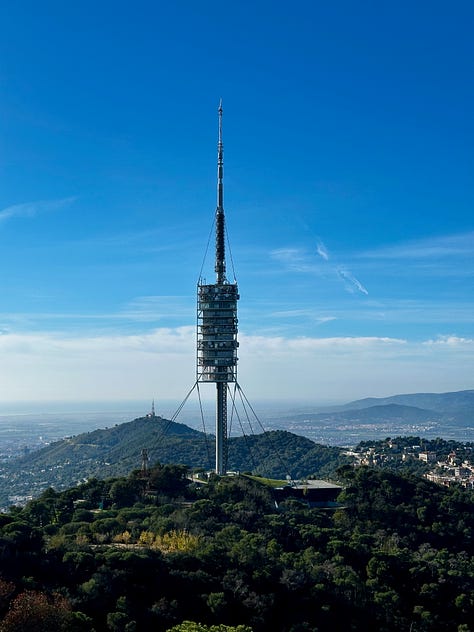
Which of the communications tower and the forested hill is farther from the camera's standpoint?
the forested hill

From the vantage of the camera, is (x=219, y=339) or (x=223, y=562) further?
(x=219, y=339)

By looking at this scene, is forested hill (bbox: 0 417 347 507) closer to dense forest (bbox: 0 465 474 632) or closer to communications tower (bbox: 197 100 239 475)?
communications tower (bbox: 197 100 239 475)

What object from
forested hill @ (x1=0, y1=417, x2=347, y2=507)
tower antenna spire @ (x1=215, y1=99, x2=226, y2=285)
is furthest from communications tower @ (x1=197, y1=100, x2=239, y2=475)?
forested hill @ (x1=0, y1=417, x2=347, y2=507)

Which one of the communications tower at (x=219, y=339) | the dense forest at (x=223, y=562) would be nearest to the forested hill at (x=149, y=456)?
the communications tower at (x=219, y=339)

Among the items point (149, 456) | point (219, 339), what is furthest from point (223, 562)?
point (149, 456)

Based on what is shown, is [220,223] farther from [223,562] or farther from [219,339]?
[223,562]

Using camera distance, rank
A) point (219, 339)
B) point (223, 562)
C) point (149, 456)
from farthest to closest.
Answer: point (149, 456), point (219, 339), point (223, 562)

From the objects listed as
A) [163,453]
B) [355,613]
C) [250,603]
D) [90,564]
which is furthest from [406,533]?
[163,453]
